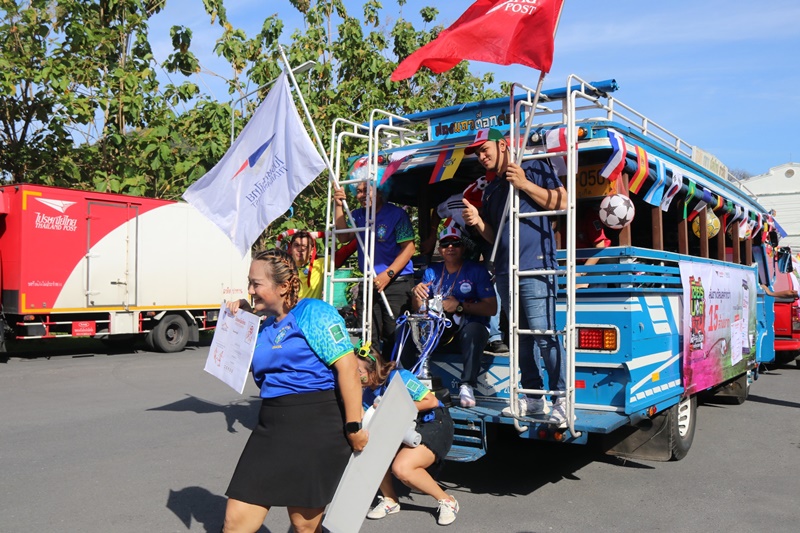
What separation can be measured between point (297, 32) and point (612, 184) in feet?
52.0

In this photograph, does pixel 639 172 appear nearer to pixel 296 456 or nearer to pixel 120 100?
pixel 296 456

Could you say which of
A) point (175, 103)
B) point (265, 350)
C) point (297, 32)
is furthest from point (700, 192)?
point (297, 32)

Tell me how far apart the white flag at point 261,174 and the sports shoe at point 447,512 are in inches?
90.6

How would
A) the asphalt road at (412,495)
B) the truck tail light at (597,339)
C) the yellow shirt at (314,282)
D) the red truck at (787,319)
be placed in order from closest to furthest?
1. the asphalt road at (412,495)
2. the truck tail light at (597,339)
3. the yellow shirt at (314,282)
4. the red truck at (787,319)


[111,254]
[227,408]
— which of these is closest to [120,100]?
[111,254]

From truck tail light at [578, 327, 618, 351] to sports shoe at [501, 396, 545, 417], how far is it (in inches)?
23.2

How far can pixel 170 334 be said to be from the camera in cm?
1744

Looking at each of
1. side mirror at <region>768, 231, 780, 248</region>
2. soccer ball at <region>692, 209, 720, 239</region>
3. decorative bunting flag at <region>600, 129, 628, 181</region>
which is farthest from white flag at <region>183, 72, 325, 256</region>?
side mirror at <region>768, 231, 780, 248</region>

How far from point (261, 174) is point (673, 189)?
3.71 metres

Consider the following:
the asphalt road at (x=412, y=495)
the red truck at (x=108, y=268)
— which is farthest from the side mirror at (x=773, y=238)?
the red truck at (x=108, y=268)

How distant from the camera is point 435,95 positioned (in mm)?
23594

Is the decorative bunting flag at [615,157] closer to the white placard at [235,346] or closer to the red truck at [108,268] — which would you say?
the white placard at [235,346]

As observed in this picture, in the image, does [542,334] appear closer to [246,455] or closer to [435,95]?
[246,455]

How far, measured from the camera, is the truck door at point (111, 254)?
51.3 feet
